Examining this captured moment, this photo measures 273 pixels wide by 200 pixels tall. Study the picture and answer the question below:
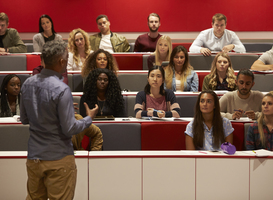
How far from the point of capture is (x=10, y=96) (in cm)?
270

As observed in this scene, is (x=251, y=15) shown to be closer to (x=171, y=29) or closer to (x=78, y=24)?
(x=171, y=29)

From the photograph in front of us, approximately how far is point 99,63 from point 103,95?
558mm

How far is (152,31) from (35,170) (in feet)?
10.1

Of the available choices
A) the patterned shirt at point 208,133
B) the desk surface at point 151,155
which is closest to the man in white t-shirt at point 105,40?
the patterned shirt at point 208,133

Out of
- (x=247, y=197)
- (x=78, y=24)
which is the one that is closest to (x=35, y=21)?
(x=78, y=24)

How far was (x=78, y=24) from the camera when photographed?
5309mm

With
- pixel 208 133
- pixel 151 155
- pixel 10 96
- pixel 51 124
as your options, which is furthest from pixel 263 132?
pixel 10 96

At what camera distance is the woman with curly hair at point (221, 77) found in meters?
2.92

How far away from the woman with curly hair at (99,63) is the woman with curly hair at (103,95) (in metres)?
0.45

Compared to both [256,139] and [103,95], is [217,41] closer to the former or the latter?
[103,95]

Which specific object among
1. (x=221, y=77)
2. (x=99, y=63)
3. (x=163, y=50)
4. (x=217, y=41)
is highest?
(x=217, y=41)

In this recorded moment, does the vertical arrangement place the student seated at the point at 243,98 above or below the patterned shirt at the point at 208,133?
above

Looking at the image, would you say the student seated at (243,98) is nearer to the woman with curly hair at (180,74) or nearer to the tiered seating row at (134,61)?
the woman with curly hair at (180,74)

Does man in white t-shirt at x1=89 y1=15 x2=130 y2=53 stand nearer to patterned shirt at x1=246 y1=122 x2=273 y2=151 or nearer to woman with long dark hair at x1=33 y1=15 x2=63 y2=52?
woman with long dark hair at x1=33 y1=15 x2=63 y2=52
